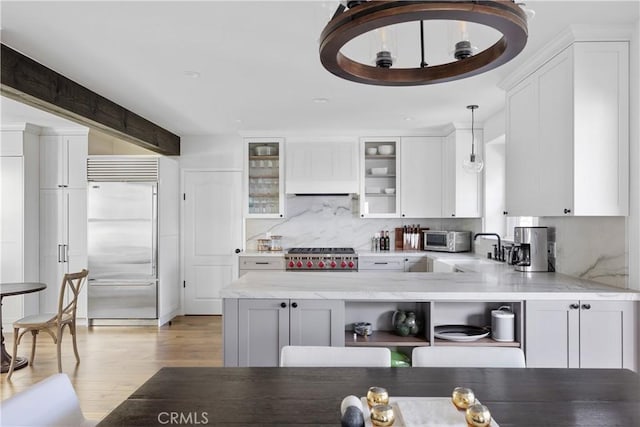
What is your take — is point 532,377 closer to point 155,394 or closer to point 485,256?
point 155,394

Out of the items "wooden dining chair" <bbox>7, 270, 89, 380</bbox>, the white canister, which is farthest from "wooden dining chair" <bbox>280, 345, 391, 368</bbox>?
"wooden dining chair" <bbox>7, 270, 89, 380</bbox>

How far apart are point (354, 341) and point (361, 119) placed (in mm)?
2754

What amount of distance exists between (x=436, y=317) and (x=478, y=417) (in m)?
1.65

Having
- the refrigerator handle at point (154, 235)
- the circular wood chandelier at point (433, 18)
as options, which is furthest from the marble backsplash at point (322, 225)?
the circular wood chandelier at point (433, 18)

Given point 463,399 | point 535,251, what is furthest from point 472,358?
point 535,251

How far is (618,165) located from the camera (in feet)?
7.77

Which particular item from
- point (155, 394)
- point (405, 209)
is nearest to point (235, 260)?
point (405, 209)

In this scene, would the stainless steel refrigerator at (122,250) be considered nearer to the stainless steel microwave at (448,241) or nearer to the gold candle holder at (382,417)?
the stainless steel microwave at (448,241)

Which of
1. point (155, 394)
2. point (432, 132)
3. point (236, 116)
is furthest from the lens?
point (432, 132)

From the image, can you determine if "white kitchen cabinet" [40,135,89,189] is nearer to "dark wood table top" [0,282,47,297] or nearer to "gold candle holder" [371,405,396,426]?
"dark wood table top" [0,282,47,297]

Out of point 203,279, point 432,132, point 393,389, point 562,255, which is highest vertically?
point 432,132

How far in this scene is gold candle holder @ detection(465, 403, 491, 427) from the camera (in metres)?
1.01

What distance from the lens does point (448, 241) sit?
4918 mm

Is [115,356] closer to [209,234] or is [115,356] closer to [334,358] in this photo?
[209,234]
